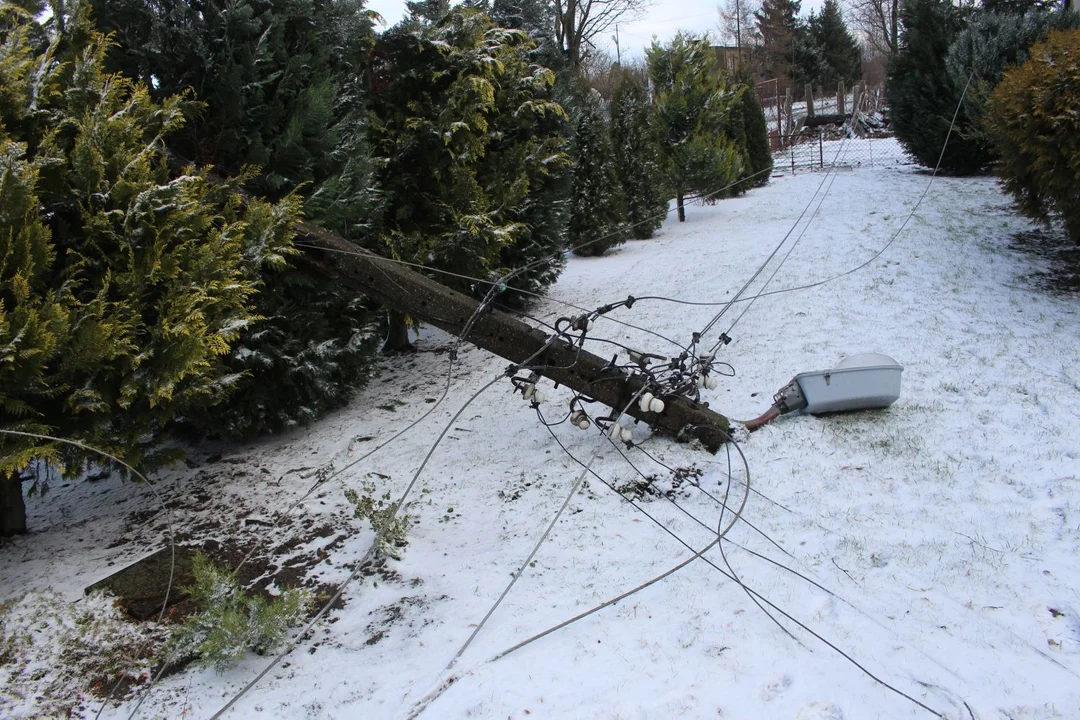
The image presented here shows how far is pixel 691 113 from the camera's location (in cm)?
1262

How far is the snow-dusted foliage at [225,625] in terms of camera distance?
286 centimetres

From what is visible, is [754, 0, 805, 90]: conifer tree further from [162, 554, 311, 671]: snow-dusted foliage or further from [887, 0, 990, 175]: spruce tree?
[162, 554, 311, 671]: snow-dusted foliage

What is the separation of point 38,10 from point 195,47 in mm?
869

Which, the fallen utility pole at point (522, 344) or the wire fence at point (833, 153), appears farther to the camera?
the wire fence at point (833, 153)

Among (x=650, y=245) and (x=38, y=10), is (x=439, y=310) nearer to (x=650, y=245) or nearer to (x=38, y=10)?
(x=38, y=10)

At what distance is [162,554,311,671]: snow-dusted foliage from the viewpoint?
2863 mm

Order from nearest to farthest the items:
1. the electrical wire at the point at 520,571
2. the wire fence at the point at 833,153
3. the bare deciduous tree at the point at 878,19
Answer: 1. the electrical wire at the point at 520,571
2. the wire fence at the point at 833,153
3. the bare deciduous tree at the point at 878,19

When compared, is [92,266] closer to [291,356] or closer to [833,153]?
[291,356]

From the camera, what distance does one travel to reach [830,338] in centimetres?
596

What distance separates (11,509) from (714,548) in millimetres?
4001

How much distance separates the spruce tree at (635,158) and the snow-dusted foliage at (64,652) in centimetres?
934

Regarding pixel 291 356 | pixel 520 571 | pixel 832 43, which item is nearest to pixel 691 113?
pixel 291 356

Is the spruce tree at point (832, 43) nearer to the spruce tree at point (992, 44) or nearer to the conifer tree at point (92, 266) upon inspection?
the spruce tree at point (992, 44)

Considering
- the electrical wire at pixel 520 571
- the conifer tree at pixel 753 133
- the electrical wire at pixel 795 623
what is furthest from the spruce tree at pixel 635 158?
the electrical wire at pixel 795 623
